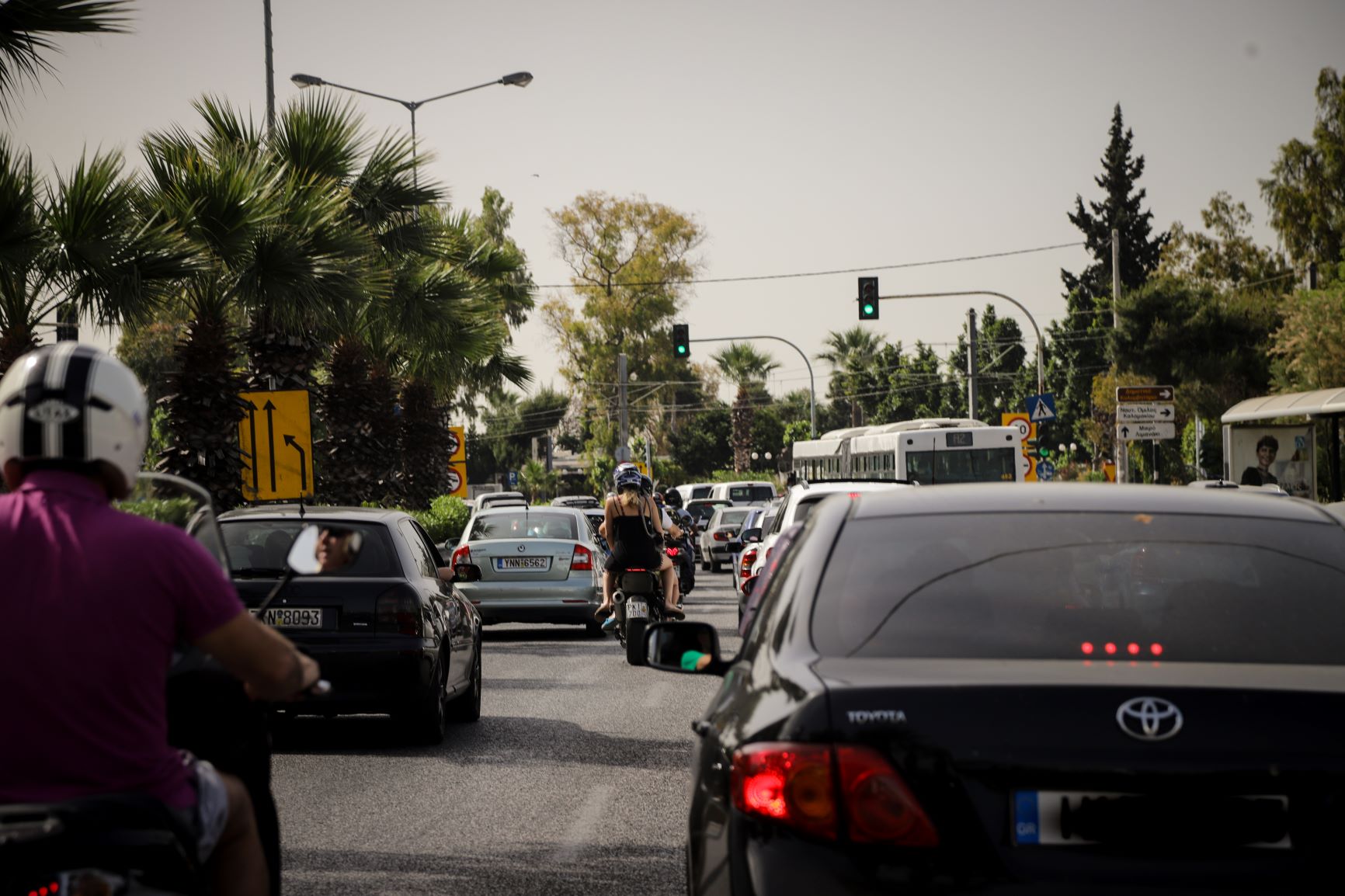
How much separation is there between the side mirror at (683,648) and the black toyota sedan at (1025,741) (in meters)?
0.95

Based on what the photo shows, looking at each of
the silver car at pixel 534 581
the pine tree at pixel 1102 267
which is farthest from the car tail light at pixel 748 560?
the pine tree at pixel 1102 267

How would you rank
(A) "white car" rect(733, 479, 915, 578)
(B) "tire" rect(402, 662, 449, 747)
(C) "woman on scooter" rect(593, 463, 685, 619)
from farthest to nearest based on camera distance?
1. (C) "woman on scooter" rect(593, 463, 685, 619)
2. (A) "white car" rect(733, 479, 915, 578)
3. (B) "tire" rect(402, 662, 449, 747)

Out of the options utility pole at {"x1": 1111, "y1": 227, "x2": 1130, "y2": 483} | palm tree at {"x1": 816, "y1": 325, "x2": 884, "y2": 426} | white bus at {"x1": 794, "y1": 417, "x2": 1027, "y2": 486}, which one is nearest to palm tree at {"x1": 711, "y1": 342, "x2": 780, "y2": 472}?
palm tree at {"x1": 816, "y1": 325, "x2": 884, "y2": 426}

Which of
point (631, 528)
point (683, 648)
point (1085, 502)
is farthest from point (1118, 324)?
point (1085, 502)

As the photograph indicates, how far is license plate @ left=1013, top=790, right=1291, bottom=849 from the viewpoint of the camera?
3324mm

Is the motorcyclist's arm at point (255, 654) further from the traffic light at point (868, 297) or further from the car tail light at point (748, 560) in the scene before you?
the traffic light at point (868, 297)

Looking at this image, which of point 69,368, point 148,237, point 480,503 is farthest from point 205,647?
point 480,503

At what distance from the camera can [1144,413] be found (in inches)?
1211

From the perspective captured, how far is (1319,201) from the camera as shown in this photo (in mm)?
53500

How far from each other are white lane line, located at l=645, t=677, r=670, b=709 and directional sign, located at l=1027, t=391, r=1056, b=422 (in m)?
21.5

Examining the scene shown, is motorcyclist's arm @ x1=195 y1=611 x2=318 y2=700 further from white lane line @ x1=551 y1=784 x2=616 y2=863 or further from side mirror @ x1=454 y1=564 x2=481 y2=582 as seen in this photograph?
side mirror @ x1=454 y1=564 x2=481 y2=582

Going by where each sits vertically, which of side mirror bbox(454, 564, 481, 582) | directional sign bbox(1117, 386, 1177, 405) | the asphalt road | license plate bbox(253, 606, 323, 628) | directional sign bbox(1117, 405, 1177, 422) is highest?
directional sign bbox(1117, 386, 1177, 405)

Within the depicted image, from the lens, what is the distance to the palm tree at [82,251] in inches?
559

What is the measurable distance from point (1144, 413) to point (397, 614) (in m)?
22.4
